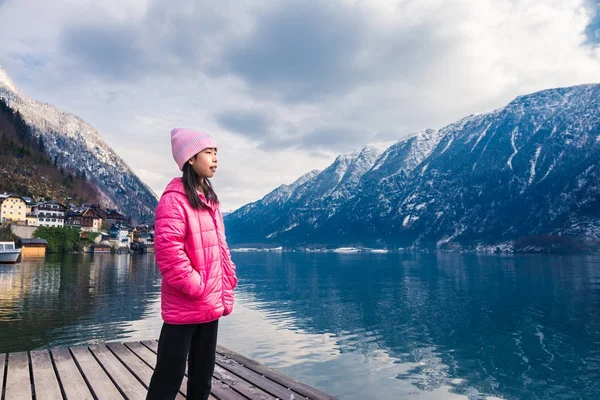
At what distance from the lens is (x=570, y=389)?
16609 millimetres

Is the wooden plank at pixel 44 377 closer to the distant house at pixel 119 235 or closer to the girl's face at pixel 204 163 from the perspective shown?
the girl's face at pixel 204 163

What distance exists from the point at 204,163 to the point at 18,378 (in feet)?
18.0

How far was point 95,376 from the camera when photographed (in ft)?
23.4

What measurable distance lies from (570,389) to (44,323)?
1035 inches

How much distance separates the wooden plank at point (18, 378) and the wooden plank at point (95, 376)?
2.77 feet

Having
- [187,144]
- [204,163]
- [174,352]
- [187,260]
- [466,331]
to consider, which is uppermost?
[187,144]

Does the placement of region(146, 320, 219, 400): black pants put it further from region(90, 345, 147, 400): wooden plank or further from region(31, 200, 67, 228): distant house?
region(31, 200, 67, 228): distant house

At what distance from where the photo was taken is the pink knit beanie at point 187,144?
4.80 m

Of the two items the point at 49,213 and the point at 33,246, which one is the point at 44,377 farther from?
the point at 49,213

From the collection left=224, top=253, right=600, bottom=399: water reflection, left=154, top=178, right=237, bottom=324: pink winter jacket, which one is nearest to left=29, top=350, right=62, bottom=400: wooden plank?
left=154, top=178, right=237, bottom=324: pink winter jacket

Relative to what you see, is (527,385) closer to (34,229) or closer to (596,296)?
(596,296)

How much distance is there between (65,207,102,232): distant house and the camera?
135m

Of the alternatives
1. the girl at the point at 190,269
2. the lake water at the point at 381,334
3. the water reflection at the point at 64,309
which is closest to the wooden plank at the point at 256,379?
the girl at the point at 190,269

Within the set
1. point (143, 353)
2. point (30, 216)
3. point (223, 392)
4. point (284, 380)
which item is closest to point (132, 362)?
point (143, 353)
